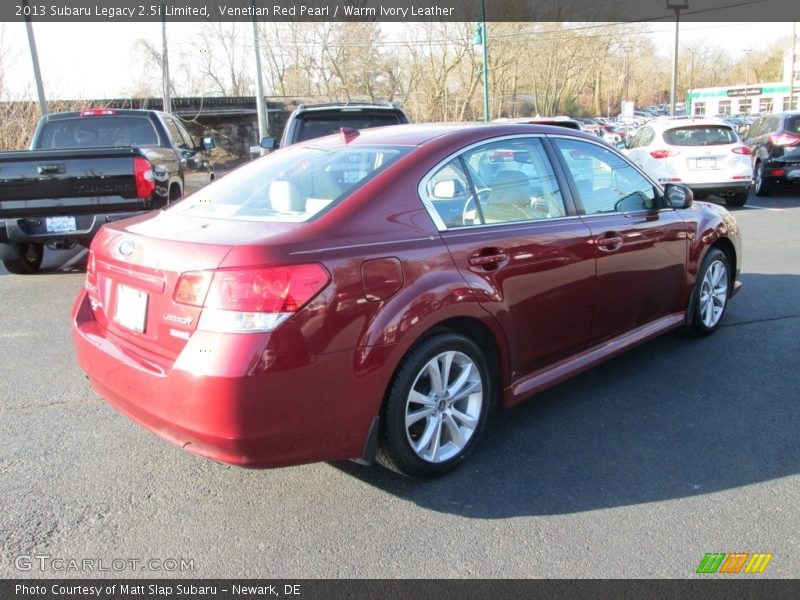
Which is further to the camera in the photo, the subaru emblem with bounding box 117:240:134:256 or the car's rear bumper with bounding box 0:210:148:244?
the car's rear bumper with bounding box 0:210:148:244

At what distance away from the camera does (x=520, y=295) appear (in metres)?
3.36

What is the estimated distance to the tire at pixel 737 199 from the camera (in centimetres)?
1240

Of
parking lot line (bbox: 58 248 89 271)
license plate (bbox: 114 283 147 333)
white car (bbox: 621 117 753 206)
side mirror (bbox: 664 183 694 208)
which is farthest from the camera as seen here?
white car (bbox: 621 117 753 206)

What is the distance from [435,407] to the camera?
10.1 ft

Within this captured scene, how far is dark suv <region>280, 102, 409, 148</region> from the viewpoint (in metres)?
8.36

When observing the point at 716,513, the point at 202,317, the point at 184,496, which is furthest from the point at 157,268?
the point at 716,513

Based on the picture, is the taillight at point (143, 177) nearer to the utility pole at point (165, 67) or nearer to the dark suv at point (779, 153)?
the dark suv at point (779, 153)

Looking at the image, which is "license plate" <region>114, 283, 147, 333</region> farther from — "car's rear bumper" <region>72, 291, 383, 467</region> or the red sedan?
"car's rear bumper" <region>72, 291, 383, 467</region>

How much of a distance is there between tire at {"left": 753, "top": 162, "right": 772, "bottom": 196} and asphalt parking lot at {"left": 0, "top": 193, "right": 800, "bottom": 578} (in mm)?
11548

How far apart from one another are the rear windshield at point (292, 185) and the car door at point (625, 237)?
128cm

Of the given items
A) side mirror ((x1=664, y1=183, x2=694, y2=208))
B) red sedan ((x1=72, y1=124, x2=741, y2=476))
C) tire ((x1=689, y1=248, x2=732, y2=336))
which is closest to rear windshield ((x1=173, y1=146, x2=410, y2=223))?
red sedan ((x1=72, y1=124, x2=741, y2=476))

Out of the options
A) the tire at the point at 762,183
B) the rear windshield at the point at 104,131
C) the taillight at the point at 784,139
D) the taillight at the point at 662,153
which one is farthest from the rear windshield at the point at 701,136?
the rear windshield at the point at 104,131

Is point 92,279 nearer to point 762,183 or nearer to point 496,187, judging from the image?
point 496,187

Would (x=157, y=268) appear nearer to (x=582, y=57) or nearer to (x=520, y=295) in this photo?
(x=520, y=295)
